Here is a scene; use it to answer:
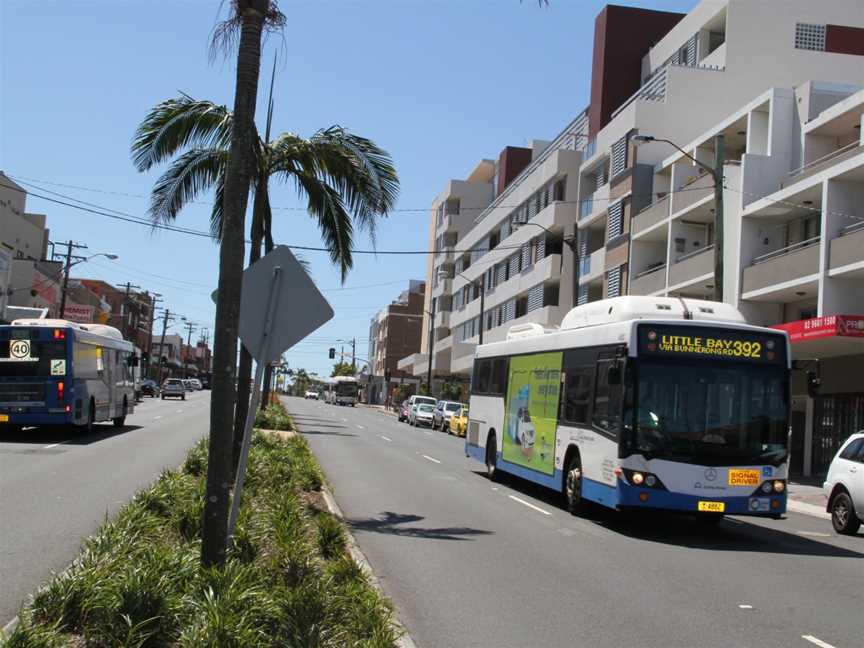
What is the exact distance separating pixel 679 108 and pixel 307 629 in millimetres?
38399

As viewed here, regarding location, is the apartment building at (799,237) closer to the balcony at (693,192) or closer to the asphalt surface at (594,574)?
the balcony at (693,192)

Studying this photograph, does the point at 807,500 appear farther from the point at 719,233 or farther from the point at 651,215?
the point at 651,215

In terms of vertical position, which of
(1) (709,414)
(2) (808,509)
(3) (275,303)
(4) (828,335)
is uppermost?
(4) (828,335)

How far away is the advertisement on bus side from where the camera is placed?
16547 mm

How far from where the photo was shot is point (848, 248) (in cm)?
2558

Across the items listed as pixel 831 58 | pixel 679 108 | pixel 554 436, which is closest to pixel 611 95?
pixel 679 108

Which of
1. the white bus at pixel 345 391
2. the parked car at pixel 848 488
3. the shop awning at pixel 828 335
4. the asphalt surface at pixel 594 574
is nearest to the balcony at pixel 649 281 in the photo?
the shop awning at pixel 828 335

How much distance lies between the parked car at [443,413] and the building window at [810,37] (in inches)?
922

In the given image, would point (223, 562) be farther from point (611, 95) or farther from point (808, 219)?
point (611, 95)

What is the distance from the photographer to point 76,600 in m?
6.27

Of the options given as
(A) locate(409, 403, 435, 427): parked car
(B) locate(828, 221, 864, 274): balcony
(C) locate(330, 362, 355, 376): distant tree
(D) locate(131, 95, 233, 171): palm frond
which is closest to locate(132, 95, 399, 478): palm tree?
(D) locate(131, 95, 233, 171): palm frond

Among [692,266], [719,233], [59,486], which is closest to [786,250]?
[692,266]

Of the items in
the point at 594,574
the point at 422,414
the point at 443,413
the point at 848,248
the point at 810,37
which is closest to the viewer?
the point at 594,574

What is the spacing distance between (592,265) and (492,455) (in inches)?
1055
